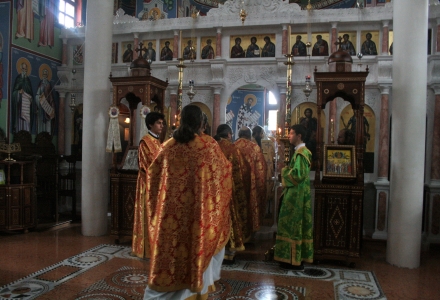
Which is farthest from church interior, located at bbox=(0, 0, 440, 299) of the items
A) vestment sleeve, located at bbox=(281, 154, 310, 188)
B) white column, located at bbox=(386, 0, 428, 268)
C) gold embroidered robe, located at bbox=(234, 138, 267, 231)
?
gold embroidered robe, located at bbox=(234, 138, 267, 231)

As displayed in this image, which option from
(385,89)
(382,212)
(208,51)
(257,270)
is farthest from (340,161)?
(208,51)

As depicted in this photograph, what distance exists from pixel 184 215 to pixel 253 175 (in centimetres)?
244

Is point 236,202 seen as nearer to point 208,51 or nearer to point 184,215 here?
point 184,215

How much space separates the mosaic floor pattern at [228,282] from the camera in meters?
3.84

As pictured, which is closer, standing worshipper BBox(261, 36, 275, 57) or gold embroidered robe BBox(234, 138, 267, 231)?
gold embroidered robe BBox(234, 138, 267, 231)

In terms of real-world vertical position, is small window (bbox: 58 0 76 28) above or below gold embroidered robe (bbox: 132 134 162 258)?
above

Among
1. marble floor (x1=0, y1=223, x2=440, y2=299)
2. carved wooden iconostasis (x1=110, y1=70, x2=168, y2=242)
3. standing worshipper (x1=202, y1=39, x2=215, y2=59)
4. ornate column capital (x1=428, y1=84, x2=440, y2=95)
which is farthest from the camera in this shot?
standing worshipper (x1=202, y1=39, x2=215, y2=59)

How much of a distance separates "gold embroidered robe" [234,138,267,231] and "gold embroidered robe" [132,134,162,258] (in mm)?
1251

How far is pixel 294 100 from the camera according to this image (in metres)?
7.04

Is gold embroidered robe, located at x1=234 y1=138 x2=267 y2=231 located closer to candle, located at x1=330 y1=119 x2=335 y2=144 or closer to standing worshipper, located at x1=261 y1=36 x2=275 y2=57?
candle, located at x1=330 y1=119 x2=335 y2=144

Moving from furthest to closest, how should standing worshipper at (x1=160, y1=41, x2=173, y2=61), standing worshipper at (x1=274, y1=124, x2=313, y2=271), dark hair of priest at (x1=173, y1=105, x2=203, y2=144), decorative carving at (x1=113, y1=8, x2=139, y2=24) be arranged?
decorative carving at (x1=113, y1=8, x2=139, y2=24)
standing worshipper at (x1=160, y1=41, x2=173, y2=61)
standing worshipper at (x1=274, y1=124, x2=313, y2=271)
dark hair of priest at (x1=173, y1=105, x2=203, y2=144)

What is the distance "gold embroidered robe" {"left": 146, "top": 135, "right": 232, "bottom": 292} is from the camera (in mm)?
2795

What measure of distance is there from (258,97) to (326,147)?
22.9 ft

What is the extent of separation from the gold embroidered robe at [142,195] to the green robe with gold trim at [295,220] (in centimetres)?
156
